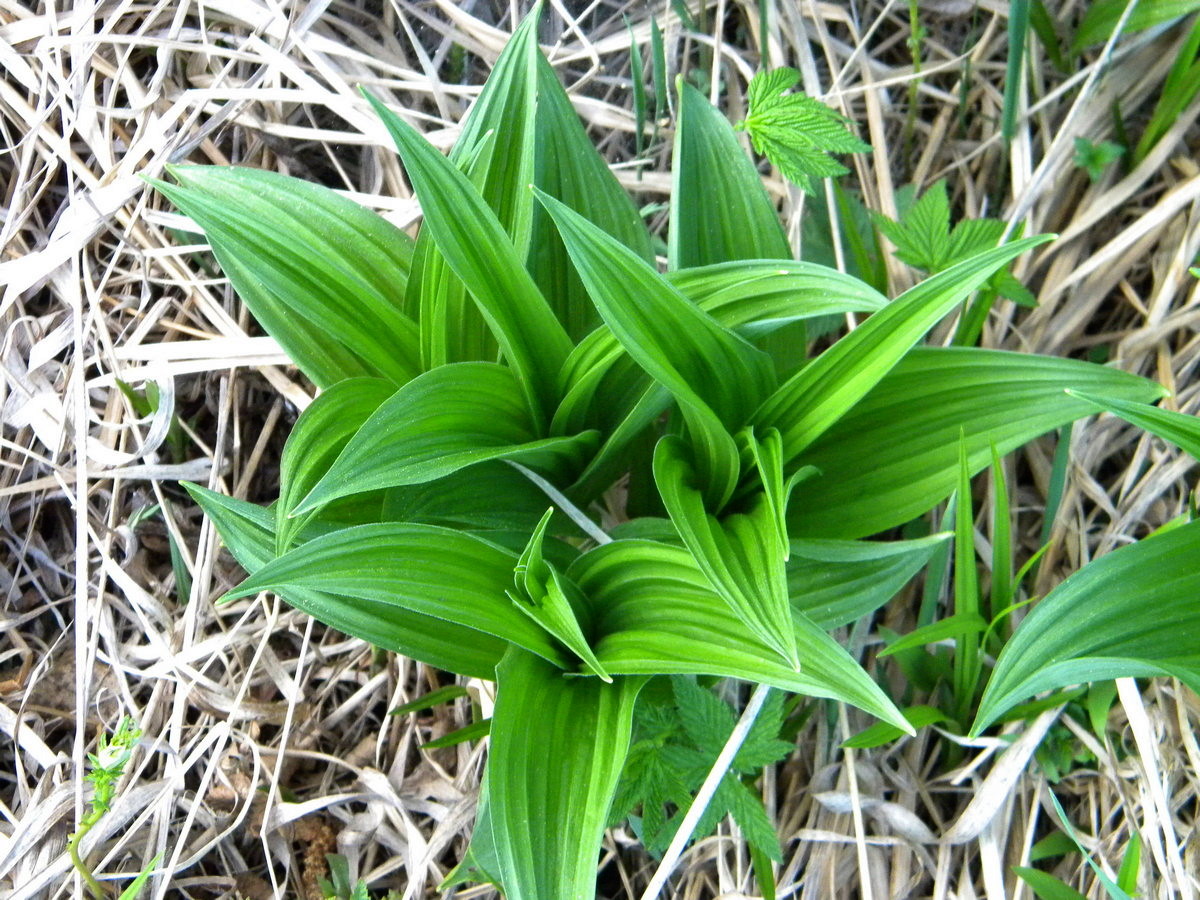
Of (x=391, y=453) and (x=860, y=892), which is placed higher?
(x=391, y=453)

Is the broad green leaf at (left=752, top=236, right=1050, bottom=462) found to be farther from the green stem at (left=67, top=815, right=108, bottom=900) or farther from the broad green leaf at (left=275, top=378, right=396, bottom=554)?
the green stem at (left=67, top=815, right=108, bottom=900)

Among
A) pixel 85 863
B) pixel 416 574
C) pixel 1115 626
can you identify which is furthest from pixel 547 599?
pixel 85 863

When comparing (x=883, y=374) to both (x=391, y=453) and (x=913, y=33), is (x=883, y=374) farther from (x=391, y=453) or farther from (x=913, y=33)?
(x=913, y=33)

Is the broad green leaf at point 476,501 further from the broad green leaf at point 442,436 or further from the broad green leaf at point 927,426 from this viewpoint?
the broad green leaf at point 927,426

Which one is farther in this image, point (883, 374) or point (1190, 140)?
point (1190, 140)

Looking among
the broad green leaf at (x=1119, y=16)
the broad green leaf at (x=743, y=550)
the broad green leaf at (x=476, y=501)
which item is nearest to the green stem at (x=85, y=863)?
the broad green leaf at (x=476, y=501)

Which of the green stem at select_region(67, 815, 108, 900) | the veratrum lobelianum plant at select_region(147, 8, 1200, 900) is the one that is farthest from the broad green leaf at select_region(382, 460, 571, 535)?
the green stem at select_region(67, 815, 108, 900)

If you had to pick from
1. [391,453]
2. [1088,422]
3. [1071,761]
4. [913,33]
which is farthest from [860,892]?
[913,33]
